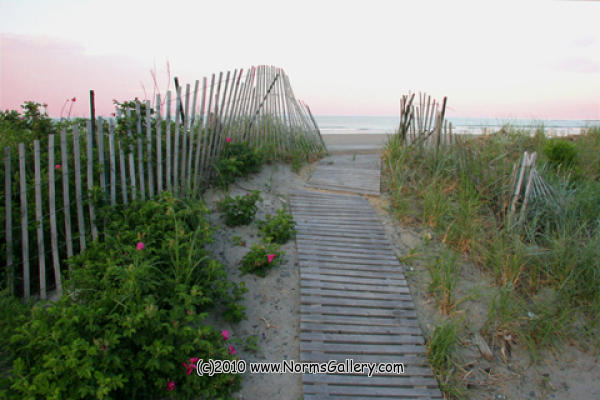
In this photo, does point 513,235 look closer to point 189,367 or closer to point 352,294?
point 352,294

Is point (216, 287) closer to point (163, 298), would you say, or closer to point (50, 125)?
point (163, 298)

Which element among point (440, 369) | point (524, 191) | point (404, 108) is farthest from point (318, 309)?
point (404, 108)

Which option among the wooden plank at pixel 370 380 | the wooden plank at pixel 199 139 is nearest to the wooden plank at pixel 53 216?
the wooden plank at pixel 199 139

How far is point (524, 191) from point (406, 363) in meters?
2.73

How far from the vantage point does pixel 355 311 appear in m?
3.76

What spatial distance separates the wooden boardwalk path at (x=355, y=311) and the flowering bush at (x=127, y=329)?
28.6 inches

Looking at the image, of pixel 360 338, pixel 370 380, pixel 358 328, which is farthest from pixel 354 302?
pixel 370 380

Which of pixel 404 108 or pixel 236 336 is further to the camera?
pixel 404 108

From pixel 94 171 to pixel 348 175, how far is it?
14.1ft

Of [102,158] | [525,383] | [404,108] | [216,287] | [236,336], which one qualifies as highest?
[404,108]

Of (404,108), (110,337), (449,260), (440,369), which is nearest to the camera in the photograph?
(110,337)

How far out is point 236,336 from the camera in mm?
3375

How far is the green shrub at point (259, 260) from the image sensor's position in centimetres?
400

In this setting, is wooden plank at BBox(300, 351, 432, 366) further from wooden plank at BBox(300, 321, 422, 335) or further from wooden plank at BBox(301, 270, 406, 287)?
wooden plank at BBox(301, 270, 406, 287)
